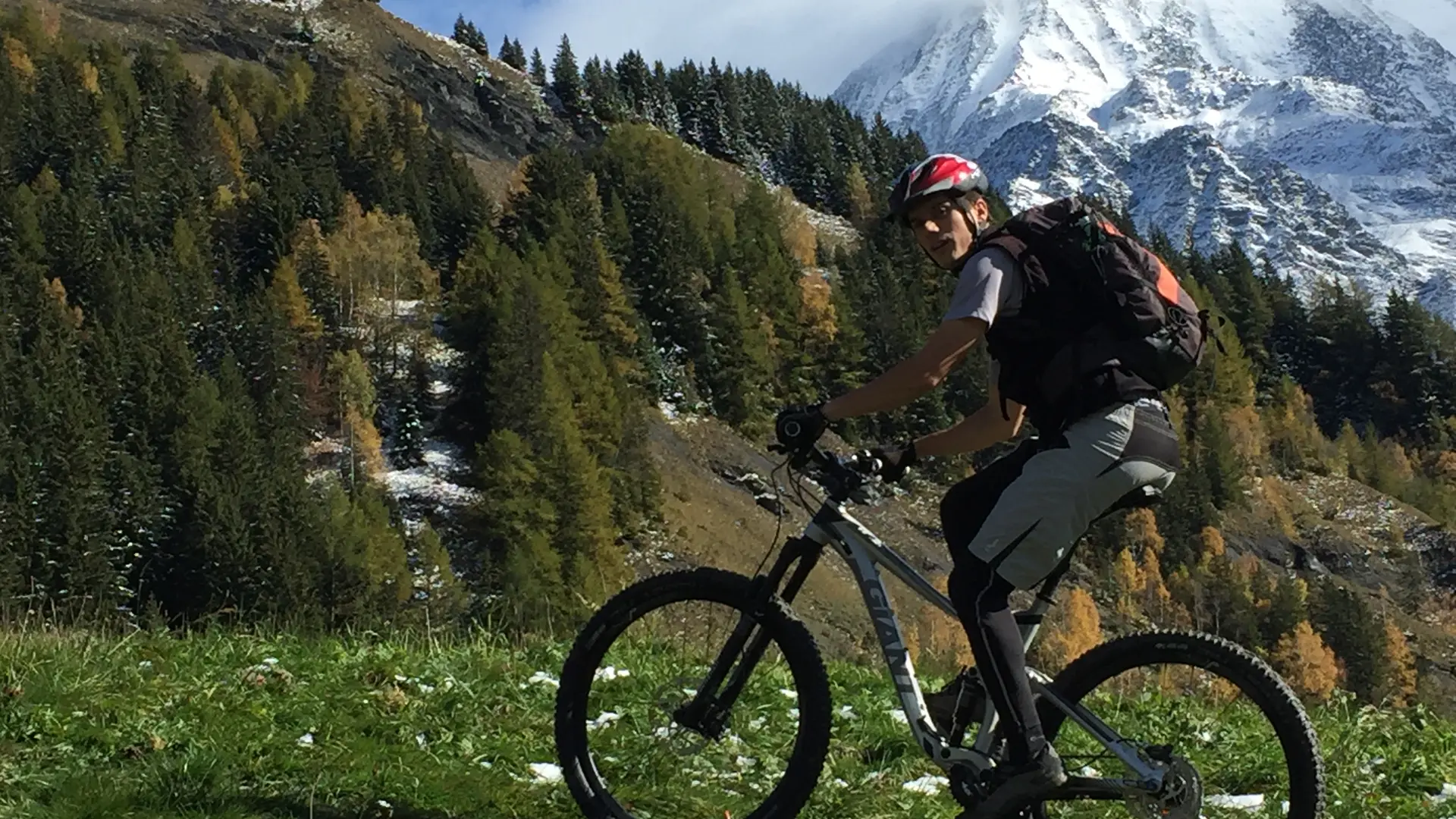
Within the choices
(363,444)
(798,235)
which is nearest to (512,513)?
(363,444)

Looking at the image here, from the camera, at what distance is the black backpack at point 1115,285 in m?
4.31

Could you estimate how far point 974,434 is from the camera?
5.34 meters

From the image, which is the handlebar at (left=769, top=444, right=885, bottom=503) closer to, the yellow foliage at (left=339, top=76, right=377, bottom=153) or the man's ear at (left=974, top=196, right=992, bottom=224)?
the man's ear at (left=974, top=196, right=992, bottom=224)

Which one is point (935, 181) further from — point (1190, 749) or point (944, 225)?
point (1190, 749)

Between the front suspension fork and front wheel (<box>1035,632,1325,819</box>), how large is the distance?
1134 mm

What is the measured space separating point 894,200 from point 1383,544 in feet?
429

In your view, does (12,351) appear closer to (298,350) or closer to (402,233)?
(298,350)

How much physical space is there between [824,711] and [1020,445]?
4.67 feet

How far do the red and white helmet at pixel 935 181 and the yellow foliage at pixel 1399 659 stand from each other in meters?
84.3

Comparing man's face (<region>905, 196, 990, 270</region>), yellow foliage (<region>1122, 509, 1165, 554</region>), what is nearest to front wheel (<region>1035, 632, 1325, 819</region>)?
man's face (<region>905, 196, 990, 270</region>)

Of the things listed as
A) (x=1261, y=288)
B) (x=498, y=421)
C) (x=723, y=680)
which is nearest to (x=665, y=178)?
(x=498, y=421)

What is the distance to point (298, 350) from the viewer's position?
3706 inches

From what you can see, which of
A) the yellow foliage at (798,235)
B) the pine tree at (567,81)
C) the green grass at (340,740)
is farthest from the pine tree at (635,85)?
the green grass at (340,740)

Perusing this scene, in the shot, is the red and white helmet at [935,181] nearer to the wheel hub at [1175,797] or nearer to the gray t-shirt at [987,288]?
the gray t-shirt at [987,288]
